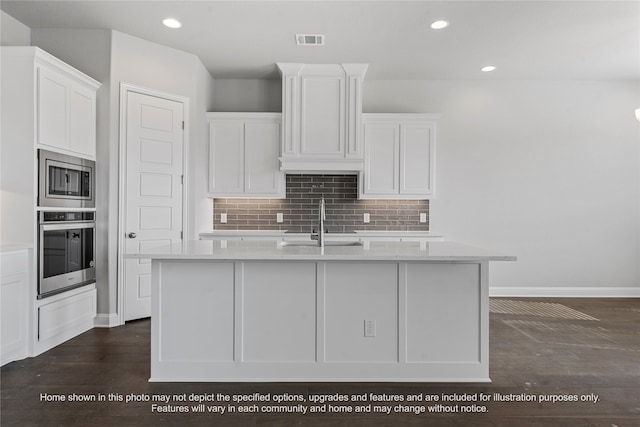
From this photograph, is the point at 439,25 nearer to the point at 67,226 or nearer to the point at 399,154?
the point at 399,154

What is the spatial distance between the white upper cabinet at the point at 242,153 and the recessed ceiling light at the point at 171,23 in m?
1.26

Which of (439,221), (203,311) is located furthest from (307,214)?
(203,311)

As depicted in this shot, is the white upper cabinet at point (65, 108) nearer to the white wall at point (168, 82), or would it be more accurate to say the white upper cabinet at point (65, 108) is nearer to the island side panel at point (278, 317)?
the white wall at point (168, 82)

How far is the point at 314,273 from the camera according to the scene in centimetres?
252

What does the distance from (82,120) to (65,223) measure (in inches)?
38.8

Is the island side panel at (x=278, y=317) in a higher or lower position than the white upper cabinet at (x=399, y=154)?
lower

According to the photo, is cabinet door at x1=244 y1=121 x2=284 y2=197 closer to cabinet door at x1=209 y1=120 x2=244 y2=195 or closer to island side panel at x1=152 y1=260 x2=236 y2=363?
cabinet door at x1=209 y1=120 x2=244 y2=195

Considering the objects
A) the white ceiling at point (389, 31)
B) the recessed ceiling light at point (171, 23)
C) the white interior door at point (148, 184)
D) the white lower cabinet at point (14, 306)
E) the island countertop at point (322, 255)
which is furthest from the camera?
the white interior door at point (148, 184)

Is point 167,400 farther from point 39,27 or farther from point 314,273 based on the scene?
point 39,27

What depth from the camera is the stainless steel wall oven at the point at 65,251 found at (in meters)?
3.06

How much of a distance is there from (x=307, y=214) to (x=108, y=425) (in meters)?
3.43

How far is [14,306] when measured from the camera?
110 inches

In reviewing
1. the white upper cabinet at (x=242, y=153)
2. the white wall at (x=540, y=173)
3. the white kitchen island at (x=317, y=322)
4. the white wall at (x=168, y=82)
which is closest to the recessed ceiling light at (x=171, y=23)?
the white wall at (x=168, y=82)

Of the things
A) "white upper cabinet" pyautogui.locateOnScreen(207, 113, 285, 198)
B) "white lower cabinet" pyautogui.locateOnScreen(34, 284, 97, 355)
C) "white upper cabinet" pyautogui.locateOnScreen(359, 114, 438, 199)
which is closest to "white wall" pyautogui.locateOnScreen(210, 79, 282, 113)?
"white upper cabinet" pyautogui.locateOnScreen(207, 113, 285, 198)
